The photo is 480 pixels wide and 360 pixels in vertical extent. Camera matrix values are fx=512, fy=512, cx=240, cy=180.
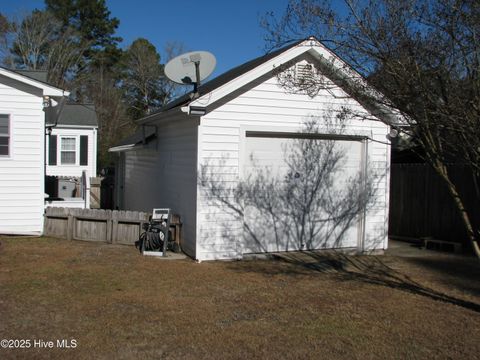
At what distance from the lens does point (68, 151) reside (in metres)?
24.0

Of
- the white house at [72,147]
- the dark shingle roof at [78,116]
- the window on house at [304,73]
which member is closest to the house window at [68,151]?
the white house at [72,147]

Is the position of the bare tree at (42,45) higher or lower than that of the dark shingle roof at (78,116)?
higher

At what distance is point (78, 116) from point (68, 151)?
179cm

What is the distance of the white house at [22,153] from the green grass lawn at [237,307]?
1.80m

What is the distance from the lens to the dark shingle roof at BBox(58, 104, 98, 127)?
23844mm

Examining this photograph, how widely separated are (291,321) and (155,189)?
741 cm

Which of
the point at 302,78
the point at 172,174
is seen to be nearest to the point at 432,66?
the point at 302,78

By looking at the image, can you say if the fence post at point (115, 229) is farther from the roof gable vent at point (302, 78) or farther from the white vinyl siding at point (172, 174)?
the roof gable vent at point (302, 78)

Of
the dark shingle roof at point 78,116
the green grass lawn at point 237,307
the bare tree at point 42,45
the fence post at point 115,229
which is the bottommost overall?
the green grass lawn at point 237,307

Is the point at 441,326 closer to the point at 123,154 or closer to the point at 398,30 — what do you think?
the point at 398,30

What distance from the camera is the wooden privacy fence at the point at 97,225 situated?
10820 mm

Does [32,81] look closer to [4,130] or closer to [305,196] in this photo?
[4,130]

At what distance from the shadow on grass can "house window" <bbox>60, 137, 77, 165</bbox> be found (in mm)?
16628

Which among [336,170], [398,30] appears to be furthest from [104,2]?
[398,30]
